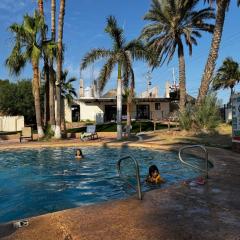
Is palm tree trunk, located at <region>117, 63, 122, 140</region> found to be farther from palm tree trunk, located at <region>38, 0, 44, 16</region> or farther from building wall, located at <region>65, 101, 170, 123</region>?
building wall, located at <region>65, 101, 170, 123</region>

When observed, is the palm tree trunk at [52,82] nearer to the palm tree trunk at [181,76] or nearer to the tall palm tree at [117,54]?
the tall palm tree at [117,54]

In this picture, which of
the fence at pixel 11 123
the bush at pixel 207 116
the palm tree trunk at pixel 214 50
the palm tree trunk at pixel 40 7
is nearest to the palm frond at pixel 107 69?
the palm tree trunk at pixel 40 7

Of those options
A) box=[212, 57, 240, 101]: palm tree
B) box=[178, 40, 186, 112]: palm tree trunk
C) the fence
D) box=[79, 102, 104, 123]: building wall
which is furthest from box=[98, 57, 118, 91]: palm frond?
box=[212, 57, 240, 101]: palm tree

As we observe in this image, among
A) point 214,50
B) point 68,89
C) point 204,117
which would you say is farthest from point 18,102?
point 204,117

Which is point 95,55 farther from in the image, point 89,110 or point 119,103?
point 89,110

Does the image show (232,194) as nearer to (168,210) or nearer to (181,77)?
(168,210)

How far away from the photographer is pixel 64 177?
42.1 feet

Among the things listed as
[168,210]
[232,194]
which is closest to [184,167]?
[232,194]

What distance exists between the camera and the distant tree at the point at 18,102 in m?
50.5

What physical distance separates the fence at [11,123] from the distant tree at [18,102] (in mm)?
6804

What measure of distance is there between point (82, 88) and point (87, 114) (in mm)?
3562

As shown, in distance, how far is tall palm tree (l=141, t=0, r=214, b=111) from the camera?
32.1 metres

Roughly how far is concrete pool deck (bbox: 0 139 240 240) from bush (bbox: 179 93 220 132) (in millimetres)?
17629

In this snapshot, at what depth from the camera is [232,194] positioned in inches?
279
